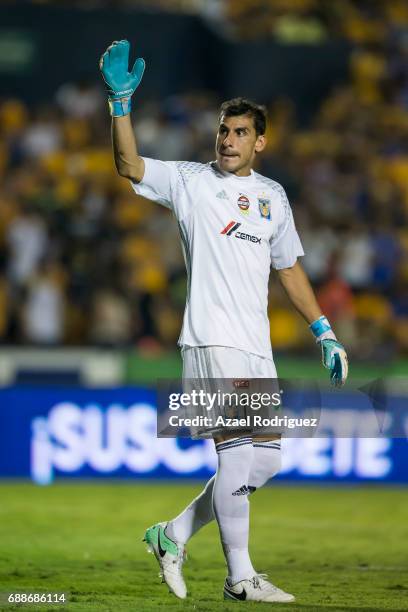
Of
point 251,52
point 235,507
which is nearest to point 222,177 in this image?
point 235,507

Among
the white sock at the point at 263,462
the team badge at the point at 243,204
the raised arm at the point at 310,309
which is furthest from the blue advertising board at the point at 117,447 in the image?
the team badge at the point at 243,204

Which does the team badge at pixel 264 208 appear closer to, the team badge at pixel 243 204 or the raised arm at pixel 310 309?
the team badge at pixel 243 204

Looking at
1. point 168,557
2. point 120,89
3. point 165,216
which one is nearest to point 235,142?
point 120,89

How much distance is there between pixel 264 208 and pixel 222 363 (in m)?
0.83

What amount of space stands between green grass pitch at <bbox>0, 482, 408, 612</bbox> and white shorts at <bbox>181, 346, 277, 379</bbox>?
108cm

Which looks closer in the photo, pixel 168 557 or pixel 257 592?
pixel 257 592

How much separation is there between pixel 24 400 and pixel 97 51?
6.33 meters

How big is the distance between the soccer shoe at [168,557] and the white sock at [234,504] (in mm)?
258

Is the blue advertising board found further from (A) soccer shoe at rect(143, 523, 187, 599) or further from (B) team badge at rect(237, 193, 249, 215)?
(B) team badge at rect(237, 193, 249, 215)

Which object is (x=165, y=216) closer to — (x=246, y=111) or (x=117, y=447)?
(x=117, y=447)

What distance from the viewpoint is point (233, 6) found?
1694 cm

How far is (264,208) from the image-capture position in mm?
6172

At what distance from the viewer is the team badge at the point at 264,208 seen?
6.16 m

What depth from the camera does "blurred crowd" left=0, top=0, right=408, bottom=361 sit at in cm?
1239
